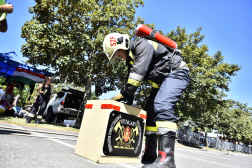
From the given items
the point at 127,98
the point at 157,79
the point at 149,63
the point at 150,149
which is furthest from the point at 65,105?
the point at 149,63

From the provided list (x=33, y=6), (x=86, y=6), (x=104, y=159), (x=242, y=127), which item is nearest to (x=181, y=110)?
(x=86, y=6)

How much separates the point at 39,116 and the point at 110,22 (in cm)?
679

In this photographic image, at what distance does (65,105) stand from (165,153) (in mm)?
9175

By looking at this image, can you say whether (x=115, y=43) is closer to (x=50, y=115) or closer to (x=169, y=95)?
(x=169, y=95)

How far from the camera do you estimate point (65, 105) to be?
10.1 metres

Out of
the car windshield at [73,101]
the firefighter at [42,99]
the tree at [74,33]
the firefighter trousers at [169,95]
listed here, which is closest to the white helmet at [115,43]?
the firefighter trousers at [169,95]

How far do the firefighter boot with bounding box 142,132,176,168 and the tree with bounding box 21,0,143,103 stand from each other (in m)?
7.48

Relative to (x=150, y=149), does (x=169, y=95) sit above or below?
above

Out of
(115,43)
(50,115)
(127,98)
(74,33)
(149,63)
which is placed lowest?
(50,115)

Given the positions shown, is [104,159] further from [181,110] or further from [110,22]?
[181,110]

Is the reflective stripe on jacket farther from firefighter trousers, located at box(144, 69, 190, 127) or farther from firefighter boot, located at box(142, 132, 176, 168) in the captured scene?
firefighter boot, located at box(142, 132, 176, 168)

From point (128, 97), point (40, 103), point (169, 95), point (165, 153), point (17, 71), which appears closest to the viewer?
point (165, 153)

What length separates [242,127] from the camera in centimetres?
3030

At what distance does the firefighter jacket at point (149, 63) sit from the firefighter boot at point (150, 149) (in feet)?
2.59
